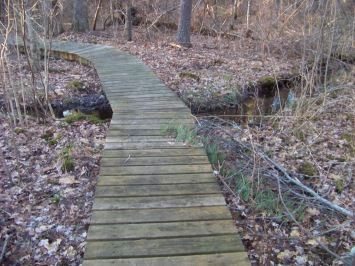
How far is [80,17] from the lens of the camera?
17.1 metres

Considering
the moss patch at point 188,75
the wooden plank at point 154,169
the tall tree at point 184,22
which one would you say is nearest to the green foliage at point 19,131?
the wooden plank at point 154,169

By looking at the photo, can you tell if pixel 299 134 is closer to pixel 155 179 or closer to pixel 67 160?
pixel 155 179

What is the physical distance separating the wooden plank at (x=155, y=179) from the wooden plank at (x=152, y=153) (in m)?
0.55

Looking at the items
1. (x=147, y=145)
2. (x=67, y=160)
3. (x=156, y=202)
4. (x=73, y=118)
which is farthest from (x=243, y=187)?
(x=73, y=118)

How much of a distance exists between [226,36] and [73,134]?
12314mm

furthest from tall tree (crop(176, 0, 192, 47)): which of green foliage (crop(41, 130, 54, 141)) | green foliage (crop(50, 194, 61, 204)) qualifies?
green foliage (crop(50, 194, 61, 204))

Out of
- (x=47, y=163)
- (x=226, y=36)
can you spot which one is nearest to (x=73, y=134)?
(x=47, y=163)

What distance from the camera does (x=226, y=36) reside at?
53.8ft

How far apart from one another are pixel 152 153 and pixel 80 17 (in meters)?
15.0

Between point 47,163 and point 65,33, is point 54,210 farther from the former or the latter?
point 65,33

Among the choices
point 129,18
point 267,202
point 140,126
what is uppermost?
point 129,18

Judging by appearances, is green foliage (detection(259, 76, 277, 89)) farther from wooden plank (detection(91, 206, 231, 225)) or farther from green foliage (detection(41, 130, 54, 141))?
wooden plank (detection(91, 206, 231, 225))

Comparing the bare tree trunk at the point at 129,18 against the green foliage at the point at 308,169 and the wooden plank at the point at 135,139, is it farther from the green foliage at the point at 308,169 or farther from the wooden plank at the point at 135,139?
the green foliage at the point at 308,169

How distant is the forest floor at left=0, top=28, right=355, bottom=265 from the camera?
3426 mm
